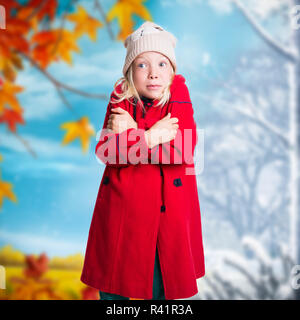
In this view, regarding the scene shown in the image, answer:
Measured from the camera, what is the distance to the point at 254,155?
1.57 m

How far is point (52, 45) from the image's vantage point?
1482mm

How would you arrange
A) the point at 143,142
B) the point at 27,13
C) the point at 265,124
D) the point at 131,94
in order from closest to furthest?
1. the point at 143,142
2. the point at 131,94
3. the point at 27,13
4. the point at 265,124

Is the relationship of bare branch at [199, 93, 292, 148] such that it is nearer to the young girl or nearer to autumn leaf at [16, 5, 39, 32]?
the young girl

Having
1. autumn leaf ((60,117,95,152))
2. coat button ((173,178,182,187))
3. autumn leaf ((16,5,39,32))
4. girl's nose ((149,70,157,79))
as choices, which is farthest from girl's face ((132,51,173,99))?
autumn leaf ((16,5,39,32))

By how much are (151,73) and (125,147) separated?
9.1 inches

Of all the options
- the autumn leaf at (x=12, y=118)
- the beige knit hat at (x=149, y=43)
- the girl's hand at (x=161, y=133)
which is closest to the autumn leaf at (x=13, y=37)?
the autumn leaf at (x=12, y=118)

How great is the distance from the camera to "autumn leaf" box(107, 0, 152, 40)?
145 cm

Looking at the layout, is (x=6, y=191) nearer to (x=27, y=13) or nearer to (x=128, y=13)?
(x=27, y=13)

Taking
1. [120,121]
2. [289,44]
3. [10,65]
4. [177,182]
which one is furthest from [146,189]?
[289,44]

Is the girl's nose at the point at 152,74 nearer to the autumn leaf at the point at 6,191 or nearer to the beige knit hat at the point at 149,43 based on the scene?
the beige knit hat at the point at 149,43

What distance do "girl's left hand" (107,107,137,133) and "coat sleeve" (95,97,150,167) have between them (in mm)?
18

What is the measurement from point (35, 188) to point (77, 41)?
A: 0.67 m
